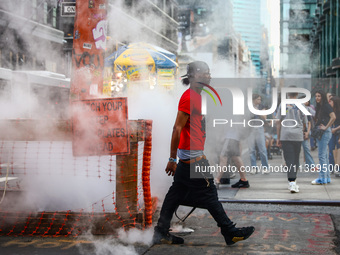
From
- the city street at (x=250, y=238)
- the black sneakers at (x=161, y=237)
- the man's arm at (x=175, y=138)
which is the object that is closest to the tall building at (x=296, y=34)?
the city street at (x=250, y=238)

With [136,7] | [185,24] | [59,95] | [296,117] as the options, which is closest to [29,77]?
[59,95]

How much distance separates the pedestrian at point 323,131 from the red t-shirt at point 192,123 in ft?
13.7

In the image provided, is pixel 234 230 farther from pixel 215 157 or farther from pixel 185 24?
pixel 185 24

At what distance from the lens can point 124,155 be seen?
4.53 meters

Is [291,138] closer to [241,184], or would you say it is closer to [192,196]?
[241,184]

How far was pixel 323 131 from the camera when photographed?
7789 mm

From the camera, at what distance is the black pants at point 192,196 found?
158 inches

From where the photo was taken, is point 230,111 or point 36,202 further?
point 230,111

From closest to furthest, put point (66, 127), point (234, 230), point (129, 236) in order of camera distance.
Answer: point (234, 230), point (129, 236), point (66, 127)

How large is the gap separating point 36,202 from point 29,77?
841cm

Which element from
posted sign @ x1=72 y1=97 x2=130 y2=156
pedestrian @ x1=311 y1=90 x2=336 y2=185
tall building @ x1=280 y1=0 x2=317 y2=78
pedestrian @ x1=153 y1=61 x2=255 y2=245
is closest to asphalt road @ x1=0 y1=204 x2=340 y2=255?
pedestrian @ x1=153 y1=61 x2=255 y2=245

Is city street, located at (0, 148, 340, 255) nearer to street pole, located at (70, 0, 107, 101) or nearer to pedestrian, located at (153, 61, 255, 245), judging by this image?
pedestrian, located at (153, 61, 255, 245)

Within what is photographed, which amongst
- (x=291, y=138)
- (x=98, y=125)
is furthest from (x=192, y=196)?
(x=291, y=138)

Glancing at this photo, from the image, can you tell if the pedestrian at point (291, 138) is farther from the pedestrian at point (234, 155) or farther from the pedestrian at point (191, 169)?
the pedestrian at point (191, 169)
